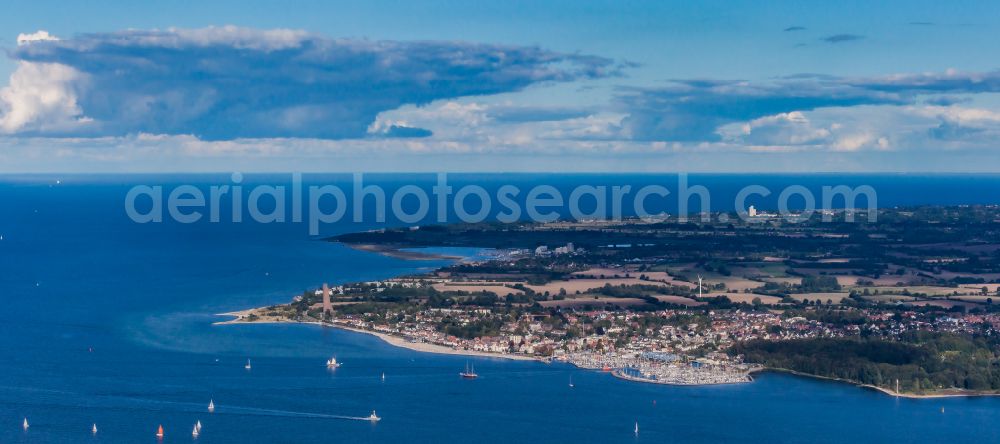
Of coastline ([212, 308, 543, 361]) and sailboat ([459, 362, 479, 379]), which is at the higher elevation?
coastline ([212, 308, 543, 361])

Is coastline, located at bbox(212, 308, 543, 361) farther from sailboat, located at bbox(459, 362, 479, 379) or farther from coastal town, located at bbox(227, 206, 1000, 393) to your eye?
sailboat, located at bbox(459, 362, 479, 379)

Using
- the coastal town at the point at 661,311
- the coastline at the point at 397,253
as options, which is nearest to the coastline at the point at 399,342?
the coastal town at the point at 661,311

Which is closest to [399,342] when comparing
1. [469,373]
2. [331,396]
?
[469,373]

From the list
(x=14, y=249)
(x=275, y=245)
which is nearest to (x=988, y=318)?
(x=275, y=245)

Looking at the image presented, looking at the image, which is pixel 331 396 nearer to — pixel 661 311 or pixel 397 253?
pixel 661 311

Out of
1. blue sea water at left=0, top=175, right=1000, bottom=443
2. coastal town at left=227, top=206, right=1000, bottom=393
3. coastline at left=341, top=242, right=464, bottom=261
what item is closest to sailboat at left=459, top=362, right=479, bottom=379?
blue sea water at left=0, top=175, right=1000, bottom=443

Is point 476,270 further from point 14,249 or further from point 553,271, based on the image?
point 14,249

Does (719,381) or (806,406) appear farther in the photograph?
(719,381)

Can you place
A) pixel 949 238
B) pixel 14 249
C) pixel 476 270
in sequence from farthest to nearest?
pixel 949 238 → pixel 14 249 → pixel 476 270

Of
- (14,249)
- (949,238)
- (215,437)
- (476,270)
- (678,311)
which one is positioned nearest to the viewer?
(215,437)
